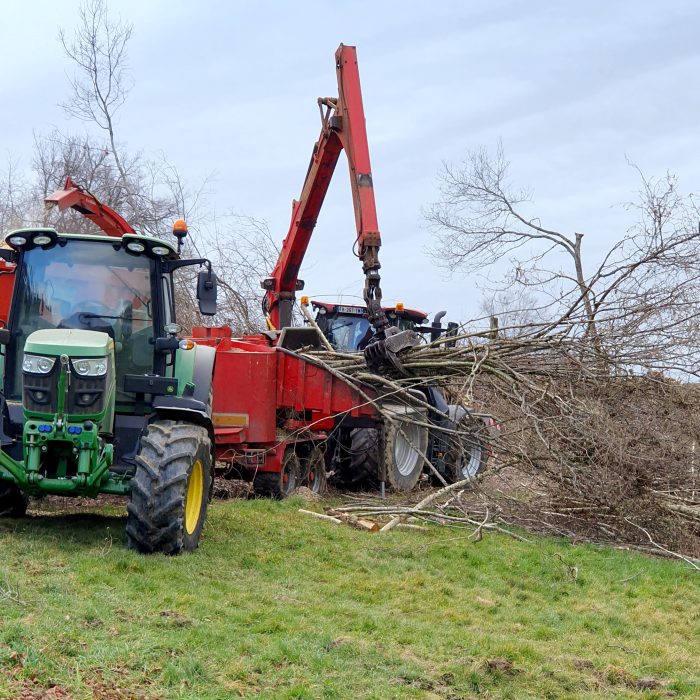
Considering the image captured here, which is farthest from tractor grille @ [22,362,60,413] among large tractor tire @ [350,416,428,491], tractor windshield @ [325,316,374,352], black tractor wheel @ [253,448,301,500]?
tractor windshield @ [325,316,374,352]

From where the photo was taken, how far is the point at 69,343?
709 cm

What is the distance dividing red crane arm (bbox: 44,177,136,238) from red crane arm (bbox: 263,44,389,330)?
259 cm

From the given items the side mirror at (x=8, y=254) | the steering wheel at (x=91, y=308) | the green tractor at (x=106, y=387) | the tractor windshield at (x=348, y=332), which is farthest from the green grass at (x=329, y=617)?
the tractor windshield at (x=348, y=332)

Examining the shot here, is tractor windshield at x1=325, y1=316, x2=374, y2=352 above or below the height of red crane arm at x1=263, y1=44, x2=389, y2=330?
below

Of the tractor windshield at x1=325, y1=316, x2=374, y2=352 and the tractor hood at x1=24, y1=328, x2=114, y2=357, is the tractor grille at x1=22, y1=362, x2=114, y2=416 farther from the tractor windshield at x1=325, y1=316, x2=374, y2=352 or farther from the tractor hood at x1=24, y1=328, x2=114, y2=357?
the tractor windshield at x1=325, y1=316, x2=374, y2=352

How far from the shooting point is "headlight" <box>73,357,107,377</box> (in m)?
7.01

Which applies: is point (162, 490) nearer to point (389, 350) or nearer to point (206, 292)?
point (206, 292)

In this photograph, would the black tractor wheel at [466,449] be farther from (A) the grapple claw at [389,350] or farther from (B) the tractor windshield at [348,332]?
(B) the tractor windshield at [348,332]

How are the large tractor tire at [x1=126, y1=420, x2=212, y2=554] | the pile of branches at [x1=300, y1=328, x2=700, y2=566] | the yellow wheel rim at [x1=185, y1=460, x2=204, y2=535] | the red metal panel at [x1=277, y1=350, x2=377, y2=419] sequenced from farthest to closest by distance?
the red metal panel at [x1=277, y1=350, x2=377, y2=419] < the pile of branches at [x1=300, y1=328, x2=700, y2=566] < the yellow wheel rim at [x1=185, y1=460, x2=204, y2=535] < the large tractor tire at [x1=126, y1=420, x2=212, y2=554]

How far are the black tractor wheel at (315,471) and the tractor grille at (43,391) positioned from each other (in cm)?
510

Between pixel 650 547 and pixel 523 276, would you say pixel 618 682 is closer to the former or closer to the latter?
pixel 650 547

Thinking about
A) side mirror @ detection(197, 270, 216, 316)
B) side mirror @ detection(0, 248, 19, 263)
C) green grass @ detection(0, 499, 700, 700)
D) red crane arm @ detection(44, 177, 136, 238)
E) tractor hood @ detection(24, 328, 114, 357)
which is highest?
red crane arm @ detection(44, 177, 136, 238)

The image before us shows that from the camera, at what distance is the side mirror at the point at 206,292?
7949mm

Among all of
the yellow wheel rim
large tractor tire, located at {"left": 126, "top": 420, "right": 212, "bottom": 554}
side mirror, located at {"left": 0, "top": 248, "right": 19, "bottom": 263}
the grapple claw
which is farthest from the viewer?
the grapple claw
